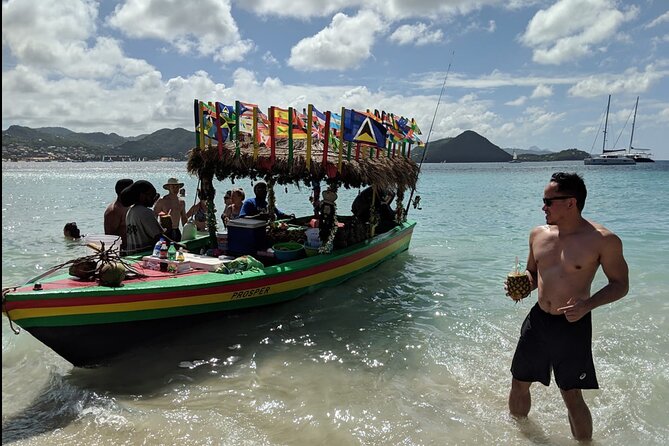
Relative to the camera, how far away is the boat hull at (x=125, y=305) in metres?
5.12

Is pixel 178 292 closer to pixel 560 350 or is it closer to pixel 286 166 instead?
pixel 286 166

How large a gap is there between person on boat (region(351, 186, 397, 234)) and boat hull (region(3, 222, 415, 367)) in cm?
280

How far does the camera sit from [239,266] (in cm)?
691

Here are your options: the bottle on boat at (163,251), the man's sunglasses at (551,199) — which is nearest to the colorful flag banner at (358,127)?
the bottle on boat at (163,251)

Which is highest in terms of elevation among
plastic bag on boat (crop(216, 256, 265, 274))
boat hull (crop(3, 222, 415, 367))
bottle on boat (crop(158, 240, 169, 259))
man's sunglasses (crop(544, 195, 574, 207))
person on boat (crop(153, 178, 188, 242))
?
man's sunglasses (crop(544, 195, 574, 207))

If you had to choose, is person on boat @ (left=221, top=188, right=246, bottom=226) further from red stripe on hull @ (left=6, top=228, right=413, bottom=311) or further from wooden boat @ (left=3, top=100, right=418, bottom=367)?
red stripe on hull @ (left=6, top=228, right=413, bottom=311)

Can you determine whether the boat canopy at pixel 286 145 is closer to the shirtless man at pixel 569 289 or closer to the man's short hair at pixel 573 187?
the shirtless man at pixel 569 289

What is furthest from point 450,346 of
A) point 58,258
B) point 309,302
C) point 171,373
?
point 58,258

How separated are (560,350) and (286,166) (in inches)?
207

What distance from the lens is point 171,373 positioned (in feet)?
18.8

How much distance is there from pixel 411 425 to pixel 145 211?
4894 mm

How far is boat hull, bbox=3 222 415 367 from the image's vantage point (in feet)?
16.8

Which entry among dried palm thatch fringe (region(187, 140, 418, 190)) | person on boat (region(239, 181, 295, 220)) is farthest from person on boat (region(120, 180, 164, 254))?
person on boat (region(239, 181, 295, 220))

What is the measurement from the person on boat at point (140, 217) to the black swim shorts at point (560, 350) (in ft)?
17.9
